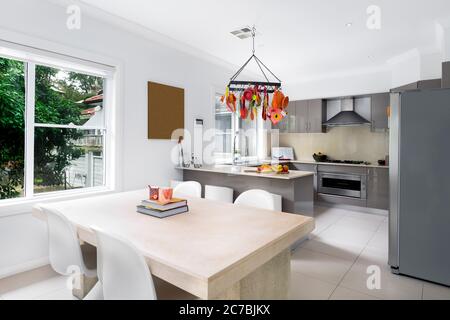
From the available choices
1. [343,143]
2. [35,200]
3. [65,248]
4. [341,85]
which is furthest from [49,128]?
[343,143]

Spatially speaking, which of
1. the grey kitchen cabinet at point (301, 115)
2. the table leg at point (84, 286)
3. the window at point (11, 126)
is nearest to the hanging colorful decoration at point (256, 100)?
the table leg at point (84, 286)

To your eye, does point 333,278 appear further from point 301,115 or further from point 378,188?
point 301,115

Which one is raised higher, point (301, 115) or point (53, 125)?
point (301, 115)

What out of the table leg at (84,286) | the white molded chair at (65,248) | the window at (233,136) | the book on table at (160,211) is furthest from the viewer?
the window at (233,136)

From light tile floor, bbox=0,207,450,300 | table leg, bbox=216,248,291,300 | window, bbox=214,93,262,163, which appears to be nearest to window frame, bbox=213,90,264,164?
window, bbox=214,93,262,163

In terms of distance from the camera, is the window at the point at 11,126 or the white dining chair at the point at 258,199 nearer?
the white dining chair at the point at 258,199

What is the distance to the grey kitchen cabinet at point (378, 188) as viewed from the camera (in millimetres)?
4740

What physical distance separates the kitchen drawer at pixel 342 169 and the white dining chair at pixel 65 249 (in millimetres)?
4541

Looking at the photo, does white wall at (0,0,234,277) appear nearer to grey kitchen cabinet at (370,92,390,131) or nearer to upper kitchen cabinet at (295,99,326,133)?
upper kitchen cabinet at (295,99,326,133)

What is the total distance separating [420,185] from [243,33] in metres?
2.63

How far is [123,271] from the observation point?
1.23 m

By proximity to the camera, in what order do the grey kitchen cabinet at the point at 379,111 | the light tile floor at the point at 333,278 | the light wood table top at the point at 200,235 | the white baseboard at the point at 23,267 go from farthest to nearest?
the grey kitchen cabinet at the point at 379,111 → the white baseboard at the point at 23,267 → the light tile floor at the point at 333,278 → the light wood table top at the point at 200,235

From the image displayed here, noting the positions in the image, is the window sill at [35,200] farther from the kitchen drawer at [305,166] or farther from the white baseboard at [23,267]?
the kitchen drawer at [305,166]

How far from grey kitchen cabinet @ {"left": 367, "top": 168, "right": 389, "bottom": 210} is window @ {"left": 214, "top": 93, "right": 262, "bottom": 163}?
2.29m
